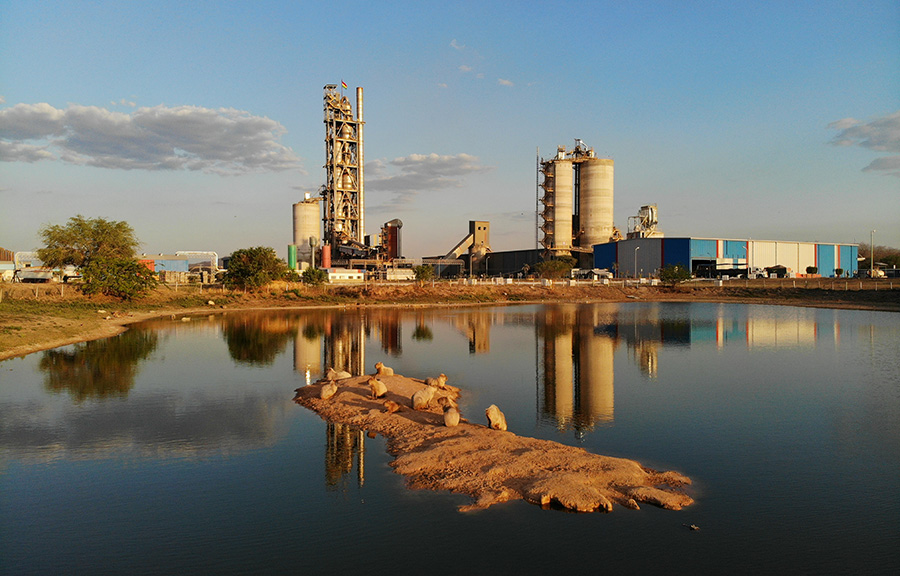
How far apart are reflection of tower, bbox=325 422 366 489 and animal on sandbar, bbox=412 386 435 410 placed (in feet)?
7.92

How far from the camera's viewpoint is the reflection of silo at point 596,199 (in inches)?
5044

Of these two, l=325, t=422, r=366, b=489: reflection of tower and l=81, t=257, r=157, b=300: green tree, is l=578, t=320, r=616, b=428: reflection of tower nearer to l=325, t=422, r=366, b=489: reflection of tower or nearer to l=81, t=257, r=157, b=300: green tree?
l=325, t=422, r=366, b=489: reflection of tower

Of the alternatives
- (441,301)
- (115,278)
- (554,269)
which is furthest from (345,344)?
(554,269)

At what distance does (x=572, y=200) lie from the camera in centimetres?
13250

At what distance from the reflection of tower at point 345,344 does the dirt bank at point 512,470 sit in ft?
45.4

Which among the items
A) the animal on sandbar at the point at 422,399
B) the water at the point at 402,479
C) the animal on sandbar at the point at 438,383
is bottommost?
the water at the point at 402,479

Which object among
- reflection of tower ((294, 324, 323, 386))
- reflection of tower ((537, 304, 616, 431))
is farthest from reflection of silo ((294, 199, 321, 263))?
reflection of tower ((537, 304, 616, 431))

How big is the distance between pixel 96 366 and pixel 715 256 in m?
116

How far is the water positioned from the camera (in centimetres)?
1119

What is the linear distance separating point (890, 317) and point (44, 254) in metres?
109

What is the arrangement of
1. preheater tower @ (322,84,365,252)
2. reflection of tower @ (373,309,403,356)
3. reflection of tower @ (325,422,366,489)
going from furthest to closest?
1. preheater tower @ (322,84,365,252)
2. reflection of tower @ (373,309,403,356)
3. reflection of tower @ (325,422,366,489)

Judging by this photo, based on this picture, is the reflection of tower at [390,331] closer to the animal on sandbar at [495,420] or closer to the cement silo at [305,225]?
the animal on sandbar at [495,420]

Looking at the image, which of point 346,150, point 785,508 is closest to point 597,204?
point 346,150

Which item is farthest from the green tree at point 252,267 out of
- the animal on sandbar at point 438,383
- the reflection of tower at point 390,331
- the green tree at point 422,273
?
the animal on sandbar at point 438,383
